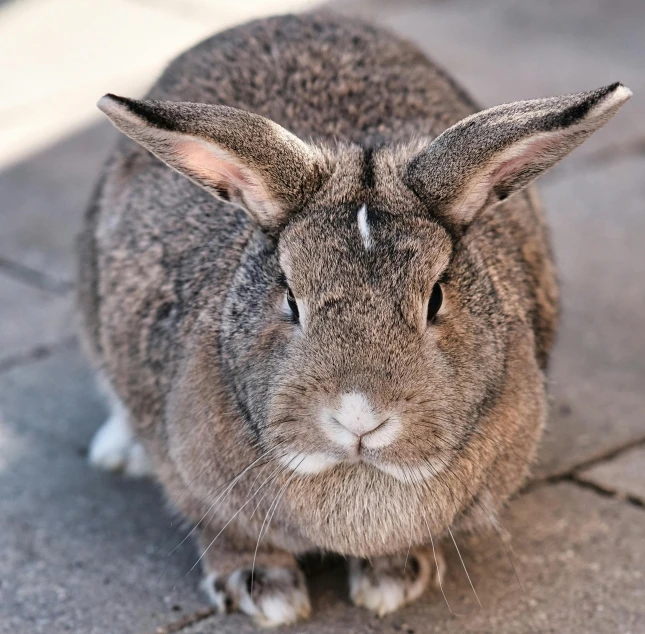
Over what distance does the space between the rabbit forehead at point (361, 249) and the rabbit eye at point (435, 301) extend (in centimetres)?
5

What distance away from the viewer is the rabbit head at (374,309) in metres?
2.88

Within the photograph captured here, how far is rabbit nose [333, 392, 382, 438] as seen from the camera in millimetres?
2764

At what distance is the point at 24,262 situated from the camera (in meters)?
5.90

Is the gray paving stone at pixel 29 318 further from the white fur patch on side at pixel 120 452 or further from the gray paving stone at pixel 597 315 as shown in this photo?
the gray paving stone at pixel 597 315

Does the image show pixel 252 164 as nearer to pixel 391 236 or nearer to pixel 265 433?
pixel 391 236

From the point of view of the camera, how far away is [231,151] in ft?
9.96

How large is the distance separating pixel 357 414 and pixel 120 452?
5.85 ft

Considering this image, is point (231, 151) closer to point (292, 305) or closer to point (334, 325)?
point (292, 305)

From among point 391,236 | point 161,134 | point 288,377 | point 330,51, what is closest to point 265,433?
point 288,377

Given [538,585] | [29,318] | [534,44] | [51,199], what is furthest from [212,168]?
[534,44]

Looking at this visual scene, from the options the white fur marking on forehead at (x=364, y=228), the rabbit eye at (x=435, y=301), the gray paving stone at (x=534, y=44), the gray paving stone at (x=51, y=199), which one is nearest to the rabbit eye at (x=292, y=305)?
the white fur marking on forehead at (x=364, y=228)

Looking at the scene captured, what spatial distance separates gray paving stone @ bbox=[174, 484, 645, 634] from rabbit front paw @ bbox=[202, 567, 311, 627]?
0.13 feet

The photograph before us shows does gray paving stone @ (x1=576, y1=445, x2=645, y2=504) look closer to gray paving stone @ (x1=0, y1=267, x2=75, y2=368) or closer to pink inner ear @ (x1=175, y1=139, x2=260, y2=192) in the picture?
pink inner ear @ (x1=175, y1=139, x2=260, y2=192)

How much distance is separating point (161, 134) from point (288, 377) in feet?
2.35
